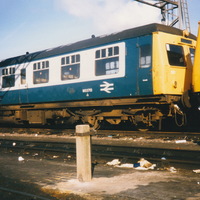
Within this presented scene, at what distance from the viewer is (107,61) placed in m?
11.0

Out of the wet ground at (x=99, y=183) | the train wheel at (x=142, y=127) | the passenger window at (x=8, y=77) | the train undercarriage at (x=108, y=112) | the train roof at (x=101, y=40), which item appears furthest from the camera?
the passenger window at (x=8, y=77)

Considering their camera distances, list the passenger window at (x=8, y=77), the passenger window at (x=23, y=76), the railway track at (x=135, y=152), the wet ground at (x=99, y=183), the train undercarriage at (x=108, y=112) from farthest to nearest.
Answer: the passenger window at (x=8, y=77)
the passenger window at (x=23, y=76)
the train undercarriage at (x=108, y=112)
the railway track at (x=135, y=152)
the wet ground at (x=99, y=183)

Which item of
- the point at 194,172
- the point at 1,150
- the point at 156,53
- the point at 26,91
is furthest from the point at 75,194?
the point at 26,91

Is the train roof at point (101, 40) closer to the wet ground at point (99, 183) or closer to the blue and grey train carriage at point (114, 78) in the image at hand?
the blue and grey train carriage at point (114, 78)

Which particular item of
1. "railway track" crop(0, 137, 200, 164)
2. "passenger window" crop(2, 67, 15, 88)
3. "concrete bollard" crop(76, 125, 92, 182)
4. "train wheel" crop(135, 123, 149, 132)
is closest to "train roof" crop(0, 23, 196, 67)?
"passenger window" crop(2, 67, 15, 88)

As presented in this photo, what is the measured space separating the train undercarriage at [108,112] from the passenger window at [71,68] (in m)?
1.18

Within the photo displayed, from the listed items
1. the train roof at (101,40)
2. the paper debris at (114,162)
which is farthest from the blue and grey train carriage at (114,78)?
the paper debris at (114,162)

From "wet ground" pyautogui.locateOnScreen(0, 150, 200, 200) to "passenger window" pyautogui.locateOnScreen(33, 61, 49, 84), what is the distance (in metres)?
7.52

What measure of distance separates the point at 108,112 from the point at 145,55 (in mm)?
2930

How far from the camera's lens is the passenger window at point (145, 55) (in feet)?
32.3

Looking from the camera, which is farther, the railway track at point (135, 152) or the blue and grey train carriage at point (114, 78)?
the blue and grey train carriage at point (114, 78)

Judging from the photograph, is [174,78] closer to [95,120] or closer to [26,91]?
[95,120]

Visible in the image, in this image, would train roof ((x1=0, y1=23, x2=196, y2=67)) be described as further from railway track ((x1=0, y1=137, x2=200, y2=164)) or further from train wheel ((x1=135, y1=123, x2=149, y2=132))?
railway track ((x1=0, y1=137, x2=200, y2=164))

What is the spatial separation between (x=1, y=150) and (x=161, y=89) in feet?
18.6
